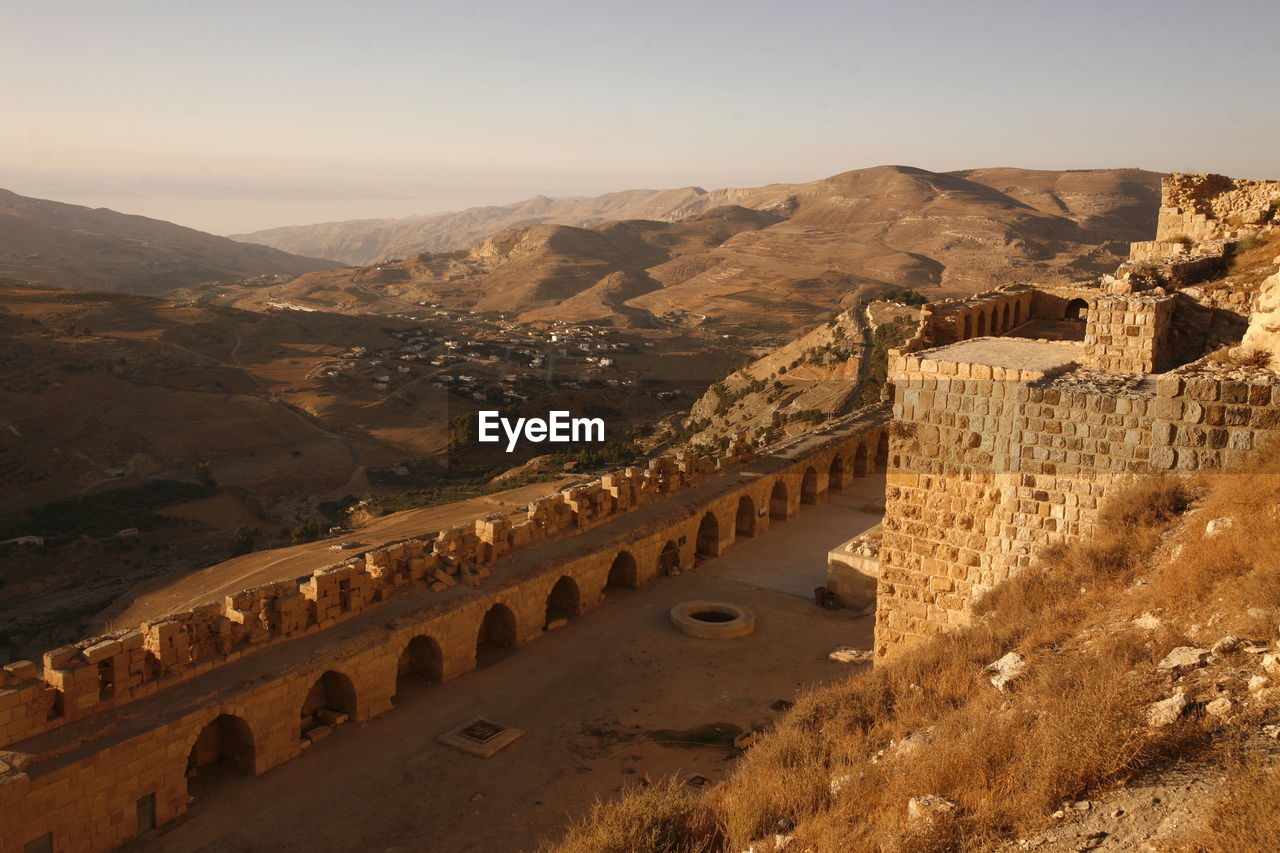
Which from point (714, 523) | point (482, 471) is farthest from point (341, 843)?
point (482, 471)

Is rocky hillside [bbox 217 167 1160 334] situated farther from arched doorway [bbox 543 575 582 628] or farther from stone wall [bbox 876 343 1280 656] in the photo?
stone wall [bbox 876 343 1280 656]

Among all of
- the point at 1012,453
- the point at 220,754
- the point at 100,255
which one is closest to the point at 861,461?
the point at 1012,453

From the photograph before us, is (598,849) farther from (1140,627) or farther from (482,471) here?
(482,471)

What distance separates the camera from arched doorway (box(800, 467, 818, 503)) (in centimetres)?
2081

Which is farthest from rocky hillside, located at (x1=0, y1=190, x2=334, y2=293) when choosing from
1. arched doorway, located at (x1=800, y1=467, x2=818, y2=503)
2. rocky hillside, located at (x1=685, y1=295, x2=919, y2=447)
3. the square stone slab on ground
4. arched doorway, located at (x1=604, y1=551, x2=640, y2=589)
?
the square stone slab on ground

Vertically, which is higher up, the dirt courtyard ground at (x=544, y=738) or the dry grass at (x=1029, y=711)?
the dry grass at (x=1029, y=711)

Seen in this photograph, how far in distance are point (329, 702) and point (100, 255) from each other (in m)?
148

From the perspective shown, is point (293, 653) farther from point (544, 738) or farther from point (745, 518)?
point (745, 518)

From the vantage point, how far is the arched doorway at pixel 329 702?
10883 millimetres

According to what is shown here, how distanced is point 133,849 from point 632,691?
5795 mm

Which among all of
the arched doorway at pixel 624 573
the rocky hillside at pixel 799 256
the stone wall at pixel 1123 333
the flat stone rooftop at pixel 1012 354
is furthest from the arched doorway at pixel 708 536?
the rocky hillside at pixel 799 256

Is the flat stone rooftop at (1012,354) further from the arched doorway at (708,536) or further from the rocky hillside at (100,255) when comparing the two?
the rocky hillside at (100,255)

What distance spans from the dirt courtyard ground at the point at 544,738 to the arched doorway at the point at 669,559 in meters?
0.44

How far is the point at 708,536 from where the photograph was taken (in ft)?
58.7
